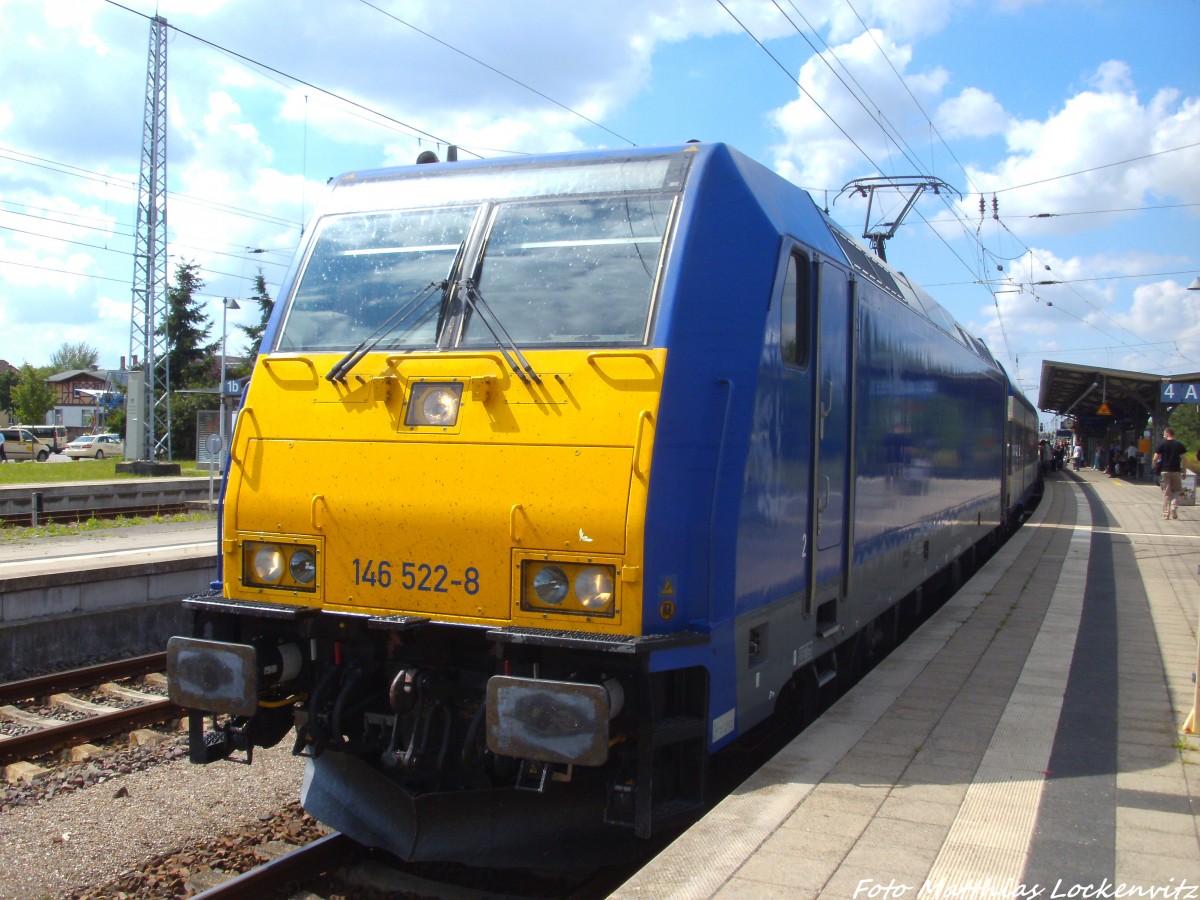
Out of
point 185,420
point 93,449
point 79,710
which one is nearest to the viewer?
point 79,710

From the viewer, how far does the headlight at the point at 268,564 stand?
470 centimetres

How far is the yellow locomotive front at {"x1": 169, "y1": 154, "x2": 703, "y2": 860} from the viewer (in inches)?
160

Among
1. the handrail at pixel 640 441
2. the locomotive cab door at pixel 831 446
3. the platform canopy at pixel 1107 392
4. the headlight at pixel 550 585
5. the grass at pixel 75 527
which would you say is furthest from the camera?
the platform canopy at pixel 1107 392

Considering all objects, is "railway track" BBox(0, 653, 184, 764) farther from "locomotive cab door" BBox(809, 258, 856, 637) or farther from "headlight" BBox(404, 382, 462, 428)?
"locomotive cab door" BBox(809, 258, 856, 637)

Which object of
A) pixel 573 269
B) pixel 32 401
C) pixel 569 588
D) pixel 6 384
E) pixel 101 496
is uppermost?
pixel 6 384

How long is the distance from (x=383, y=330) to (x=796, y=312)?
2033 mm

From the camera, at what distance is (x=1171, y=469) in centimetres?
2255

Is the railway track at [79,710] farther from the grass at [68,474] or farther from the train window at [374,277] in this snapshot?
the grass at [68,474]

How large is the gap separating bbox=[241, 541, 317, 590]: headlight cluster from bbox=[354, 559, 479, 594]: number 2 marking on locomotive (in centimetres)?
26

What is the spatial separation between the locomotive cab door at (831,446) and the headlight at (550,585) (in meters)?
1.80

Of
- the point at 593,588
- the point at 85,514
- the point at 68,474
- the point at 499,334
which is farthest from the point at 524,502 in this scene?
the point at 68,474

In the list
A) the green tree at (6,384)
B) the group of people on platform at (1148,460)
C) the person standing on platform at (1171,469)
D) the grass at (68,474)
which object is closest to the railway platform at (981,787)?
the person standing on platform at (1171,469)

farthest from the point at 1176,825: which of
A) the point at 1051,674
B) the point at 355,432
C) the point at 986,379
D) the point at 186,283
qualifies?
the point at 186,283

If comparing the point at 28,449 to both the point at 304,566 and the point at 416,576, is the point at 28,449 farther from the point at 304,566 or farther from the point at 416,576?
the point at 416,576
